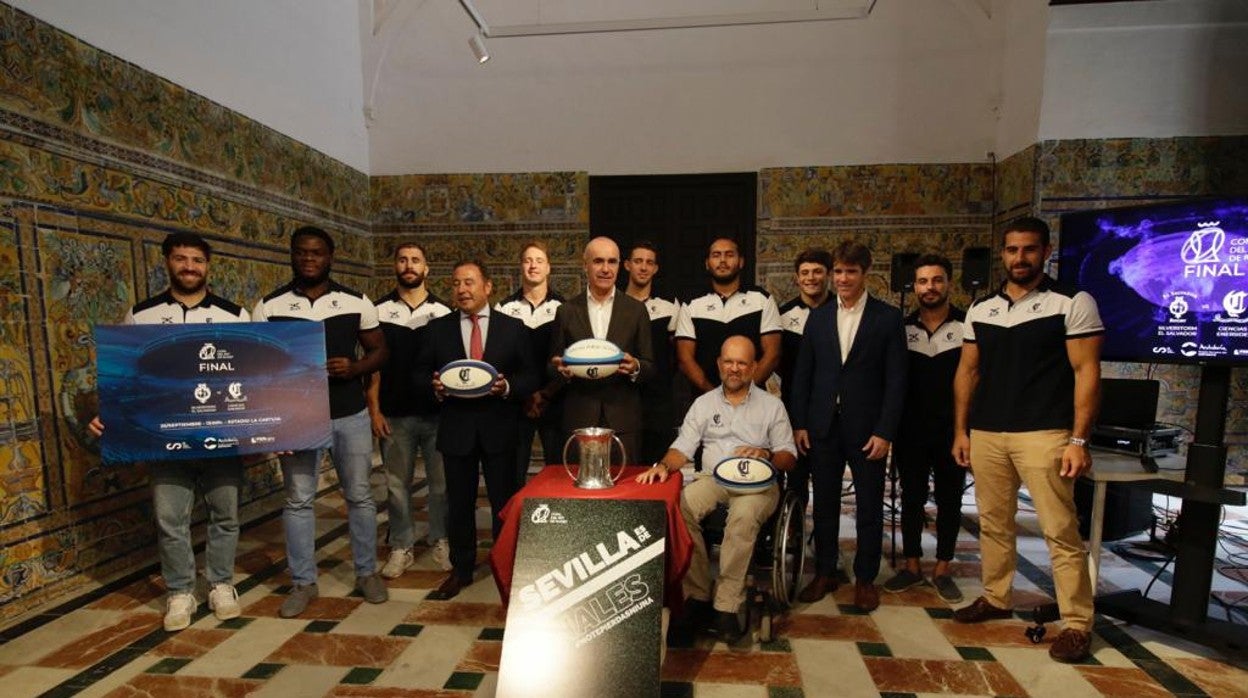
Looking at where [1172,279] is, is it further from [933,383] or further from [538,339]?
[538,339]

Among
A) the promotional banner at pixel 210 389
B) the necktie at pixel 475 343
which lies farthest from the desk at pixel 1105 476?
the promotional banner at pixel 210 389

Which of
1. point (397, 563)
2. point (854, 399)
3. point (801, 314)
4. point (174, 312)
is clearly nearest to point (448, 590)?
point (397, 563)

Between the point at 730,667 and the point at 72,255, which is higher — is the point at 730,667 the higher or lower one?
the lower one

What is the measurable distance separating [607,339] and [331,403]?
1.45 meters

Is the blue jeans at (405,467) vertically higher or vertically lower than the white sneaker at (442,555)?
higher

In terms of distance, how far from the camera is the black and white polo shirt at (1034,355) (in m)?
2.72

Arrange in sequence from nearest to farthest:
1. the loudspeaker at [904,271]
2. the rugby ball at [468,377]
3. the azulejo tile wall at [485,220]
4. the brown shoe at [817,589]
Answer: the rugby ball at [468,377]
the brown shoe at [817,589]
the loudspeaker at [904,271]
the azulejo tile wall at [485,220]

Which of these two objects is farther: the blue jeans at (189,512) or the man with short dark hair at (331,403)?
the man with short dark hair at (331,403)

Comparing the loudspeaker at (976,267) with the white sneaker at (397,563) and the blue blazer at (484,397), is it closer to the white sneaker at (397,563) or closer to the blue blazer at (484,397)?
the blue blazer at (484,397)

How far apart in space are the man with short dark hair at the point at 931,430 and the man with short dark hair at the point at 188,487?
11.4 feet

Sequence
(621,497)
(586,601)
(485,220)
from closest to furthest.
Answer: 1. (586,601)
2. (621,497)
3. (485,220)

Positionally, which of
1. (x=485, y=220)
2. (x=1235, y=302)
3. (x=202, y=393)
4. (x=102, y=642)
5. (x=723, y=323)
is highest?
(x=485, y=220)

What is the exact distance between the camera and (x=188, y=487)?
10.2 feet

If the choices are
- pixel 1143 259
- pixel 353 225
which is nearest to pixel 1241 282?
pixel 1143 259
